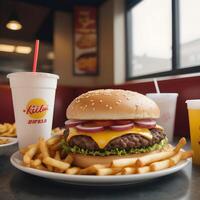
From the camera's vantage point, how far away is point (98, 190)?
2.68 feet

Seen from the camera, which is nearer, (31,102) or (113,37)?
(31,102)

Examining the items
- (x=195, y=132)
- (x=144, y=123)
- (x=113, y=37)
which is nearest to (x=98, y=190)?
(x=144, y=123)

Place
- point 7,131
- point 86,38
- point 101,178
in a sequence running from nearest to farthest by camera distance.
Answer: point 101,178 → point 7,131 → point 86,38

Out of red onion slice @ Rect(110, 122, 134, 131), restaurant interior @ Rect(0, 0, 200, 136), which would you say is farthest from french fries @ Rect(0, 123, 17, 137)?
restaurant interior @ Rect(0, 0, 200, 136)

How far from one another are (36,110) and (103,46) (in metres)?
4.86

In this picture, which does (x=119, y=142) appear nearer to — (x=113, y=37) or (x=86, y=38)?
(x=113, y=37)

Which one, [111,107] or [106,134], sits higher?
[111,107]

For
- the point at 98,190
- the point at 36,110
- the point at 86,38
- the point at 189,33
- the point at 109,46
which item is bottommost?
the point at 98,190

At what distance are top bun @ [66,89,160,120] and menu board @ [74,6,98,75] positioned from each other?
4.92 metres

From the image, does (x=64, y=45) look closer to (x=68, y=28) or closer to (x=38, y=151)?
(x=68, y=28)

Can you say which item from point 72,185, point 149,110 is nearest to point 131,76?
point 149,110

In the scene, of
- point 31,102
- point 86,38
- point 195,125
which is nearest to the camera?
point 195,125

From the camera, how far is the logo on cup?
1.25 m

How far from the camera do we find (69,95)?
4477 mm
